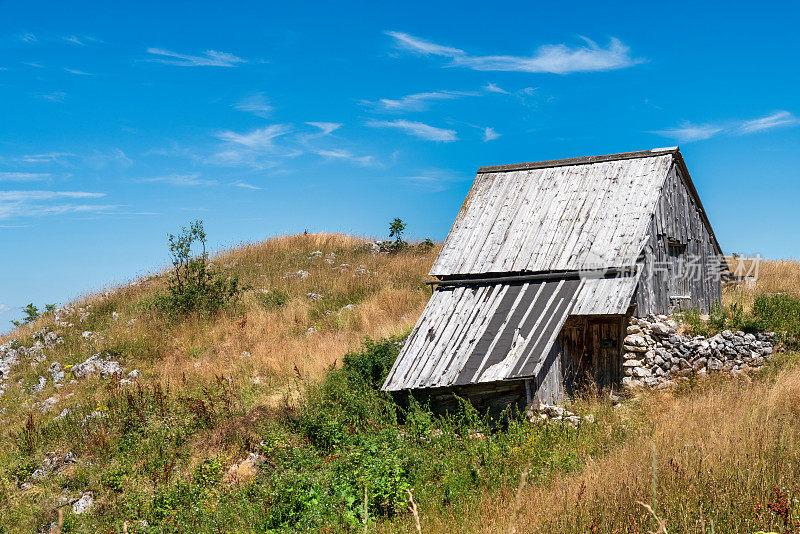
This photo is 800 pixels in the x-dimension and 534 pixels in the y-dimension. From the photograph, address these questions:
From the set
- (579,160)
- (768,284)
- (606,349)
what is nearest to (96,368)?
(606,349)

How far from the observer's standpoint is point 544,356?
1142cm

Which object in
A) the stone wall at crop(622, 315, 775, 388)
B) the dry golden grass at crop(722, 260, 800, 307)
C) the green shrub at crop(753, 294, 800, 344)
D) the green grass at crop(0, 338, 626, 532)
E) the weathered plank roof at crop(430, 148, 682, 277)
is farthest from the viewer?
the dry golden grass at crop(722, 260, 800, 307)

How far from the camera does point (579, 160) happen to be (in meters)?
16.3

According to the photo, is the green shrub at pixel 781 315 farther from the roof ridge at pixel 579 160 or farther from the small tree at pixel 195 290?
the small tree at pixel 195 290

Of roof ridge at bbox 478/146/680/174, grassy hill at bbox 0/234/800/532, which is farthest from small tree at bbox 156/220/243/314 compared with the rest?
roof ridge at bbox 478/146/680/174

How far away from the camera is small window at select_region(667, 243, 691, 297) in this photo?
15.6 m

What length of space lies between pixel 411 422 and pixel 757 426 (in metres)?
6.00

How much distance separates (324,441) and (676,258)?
36.3 ft

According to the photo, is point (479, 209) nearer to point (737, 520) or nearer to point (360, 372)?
point (360, 372)

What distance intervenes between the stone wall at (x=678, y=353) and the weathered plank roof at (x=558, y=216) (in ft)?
5.74

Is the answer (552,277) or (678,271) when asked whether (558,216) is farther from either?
(678,271)

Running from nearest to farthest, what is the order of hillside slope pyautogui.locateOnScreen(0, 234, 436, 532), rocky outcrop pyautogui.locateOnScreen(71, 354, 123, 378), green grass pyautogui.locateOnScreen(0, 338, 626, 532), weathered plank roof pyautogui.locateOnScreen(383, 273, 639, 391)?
green grass pyautogui.locateOnScreen(0, 338, 626, 532)
hillside slope pyautogui.locateOnScreen(0, 234, 436, 532)
weathered plank roof pyautogui.locateOnScreen(383, 273, 639, 391)
rocky outcrop pyautogui.locateOnScreen(71, 354, 123, 378)

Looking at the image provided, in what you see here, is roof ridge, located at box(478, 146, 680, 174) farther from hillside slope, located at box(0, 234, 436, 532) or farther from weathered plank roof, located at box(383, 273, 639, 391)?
hillside slope, located at box(0, 234, 436, 532)

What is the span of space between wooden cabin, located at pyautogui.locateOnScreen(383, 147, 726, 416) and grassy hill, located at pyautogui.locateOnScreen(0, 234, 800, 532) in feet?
3.19
